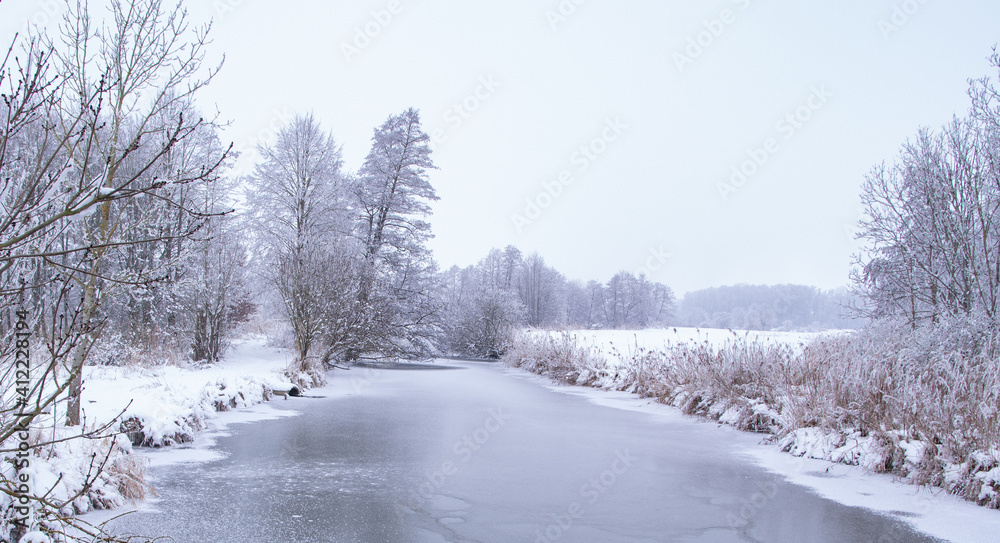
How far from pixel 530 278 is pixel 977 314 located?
59.7 meters

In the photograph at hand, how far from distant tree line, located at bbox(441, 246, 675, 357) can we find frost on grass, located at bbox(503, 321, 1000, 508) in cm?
1707

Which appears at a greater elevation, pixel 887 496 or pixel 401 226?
pixel 401 226

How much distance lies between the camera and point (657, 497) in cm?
618

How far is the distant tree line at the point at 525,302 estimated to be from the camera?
1328 inches
